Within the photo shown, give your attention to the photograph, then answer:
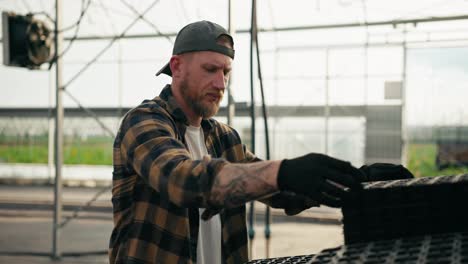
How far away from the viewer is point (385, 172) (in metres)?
1.53

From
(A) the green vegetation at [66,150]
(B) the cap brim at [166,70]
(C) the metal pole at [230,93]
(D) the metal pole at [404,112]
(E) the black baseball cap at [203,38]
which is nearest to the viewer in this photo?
(E) the black baseball cap at [203,38]

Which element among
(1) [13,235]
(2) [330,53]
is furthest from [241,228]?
(2) [330,53]

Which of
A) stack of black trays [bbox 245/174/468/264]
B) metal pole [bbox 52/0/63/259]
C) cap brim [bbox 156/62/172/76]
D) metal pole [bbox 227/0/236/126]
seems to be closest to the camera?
stack of black trays [bbox 245/174/468/264]

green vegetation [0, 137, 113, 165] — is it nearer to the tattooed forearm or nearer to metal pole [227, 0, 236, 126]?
metal pole [227, 0, 236, 126]

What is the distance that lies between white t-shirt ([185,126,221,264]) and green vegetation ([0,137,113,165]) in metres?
12.7

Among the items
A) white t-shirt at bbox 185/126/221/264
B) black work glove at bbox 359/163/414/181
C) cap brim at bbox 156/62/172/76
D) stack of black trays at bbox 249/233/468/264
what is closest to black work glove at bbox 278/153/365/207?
stack of black trays at bbox 249/233/468/264

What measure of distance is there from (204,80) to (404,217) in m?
0.83

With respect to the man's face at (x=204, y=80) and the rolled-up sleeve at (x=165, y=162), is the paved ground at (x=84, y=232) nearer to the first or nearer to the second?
the man's face at (x=204, y=80)

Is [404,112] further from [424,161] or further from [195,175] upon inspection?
[195,175]

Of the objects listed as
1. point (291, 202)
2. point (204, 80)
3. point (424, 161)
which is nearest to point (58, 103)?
point (204, 80)

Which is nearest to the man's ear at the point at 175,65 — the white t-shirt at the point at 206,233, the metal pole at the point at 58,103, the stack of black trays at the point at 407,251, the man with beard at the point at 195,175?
the man with beard at the point at 195,175

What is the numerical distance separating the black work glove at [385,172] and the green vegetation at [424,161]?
918cm

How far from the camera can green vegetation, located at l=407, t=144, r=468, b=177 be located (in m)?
10.7

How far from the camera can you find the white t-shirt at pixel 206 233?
5.78 ft
